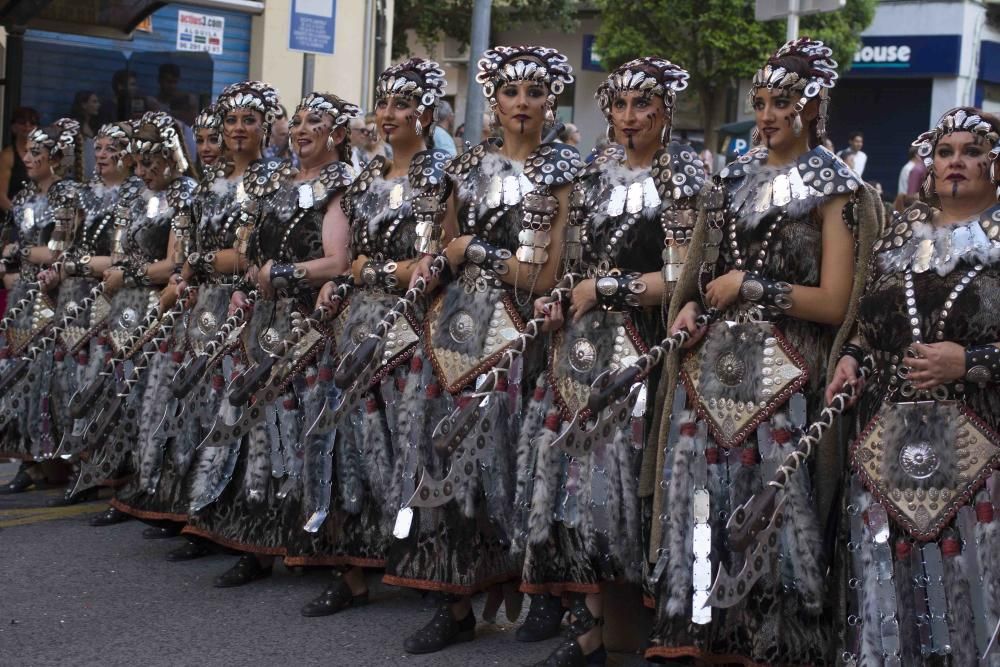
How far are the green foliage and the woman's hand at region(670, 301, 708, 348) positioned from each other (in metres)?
23.2

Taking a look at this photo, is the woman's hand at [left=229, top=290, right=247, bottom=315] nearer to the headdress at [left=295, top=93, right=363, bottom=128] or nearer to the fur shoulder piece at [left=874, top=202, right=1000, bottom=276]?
the headdress at [left=295, top=93, right=363, bottom=128]

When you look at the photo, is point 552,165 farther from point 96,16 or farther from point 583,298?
point 96,16

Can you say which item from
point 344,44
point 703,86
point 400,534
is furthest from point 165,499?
point 703,86

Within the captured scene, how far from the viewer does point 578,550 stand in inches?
205

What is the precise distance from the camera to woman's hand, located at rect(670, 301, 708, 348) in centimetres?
492

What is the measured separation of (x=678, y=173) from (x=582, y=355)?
28.1 inches

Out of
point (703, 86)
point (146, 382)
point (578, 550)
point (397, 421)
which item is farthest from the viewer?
point (703, 86)

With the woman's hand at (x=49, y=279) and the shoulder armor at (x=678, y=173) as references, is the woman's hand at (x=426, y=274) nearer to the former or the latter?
the shoulder armor at (x=678, y=173)

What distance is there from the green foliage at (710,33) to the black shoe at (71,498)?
21163 millimetres

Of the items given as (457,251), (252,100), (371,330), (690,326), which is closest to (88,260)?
(252,100)

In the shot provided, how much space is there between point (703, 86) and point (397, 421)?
24.5 metres

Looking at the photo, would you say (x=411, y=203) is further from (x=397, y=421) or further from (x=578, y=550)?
(x=578, y=550)

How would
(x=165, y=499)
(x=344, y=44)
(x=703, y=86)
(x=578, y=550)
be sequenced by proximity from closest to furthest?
1. (x=578, y=550)
2. (x=165, y=499)
3. (x=344, y=44)
4. (x=703, y=86)

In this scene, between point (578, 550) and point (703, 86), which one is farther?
point (703, 86)
